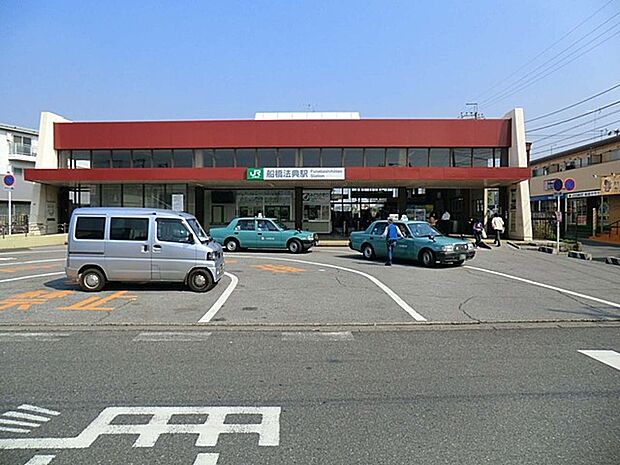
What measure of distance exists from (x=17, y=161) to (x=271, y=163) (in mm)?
38936

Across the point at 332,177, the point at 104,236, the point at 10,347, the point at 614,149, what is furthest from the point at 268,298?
the point at 614,149

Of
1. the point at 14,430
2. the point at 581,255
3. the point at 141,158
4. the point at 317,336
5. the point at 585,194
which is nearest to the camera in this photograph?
the point at 14,430

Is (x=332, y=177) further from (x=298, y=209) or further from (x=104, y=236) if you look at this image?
(x=104, y=236)

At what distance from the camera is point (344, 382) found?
5434 millimetres

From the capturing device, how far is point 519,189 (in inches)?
1125

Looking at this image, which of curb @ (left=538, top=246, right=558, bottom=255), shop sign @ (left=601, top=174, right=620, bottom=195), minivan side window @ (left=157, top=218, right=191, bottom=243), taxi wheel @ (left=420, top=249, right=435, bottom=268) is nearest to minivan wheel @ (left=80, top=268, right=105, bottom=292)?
minivan side window @ (left=157, top=218, right=191, bottom=243)

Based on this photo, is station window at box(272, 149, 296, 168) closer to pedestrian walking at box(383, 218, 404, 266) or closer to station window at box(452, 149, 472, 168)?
station window at box(452, 149, 472, 168)

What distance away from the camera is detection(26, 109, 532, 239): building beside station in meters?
27.7

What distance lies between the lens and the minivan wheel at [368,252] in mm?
19328

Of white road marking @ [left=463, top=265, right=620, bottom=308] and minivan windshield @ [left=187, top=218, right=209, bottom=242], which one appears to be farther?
minivan windshield @ [left=187, top=218, right=209, bottom=242]

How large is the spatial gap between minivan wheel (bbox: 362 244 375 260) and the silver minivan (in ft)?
29.9

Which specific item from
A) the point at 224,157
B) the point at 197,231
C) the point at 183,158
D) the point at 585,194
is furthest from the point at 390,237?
the point at 585,194

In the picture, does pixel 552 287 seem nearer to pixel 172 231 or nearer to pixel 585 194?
pixel 172 231

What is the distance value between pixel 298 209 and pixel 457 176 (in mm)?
9985
